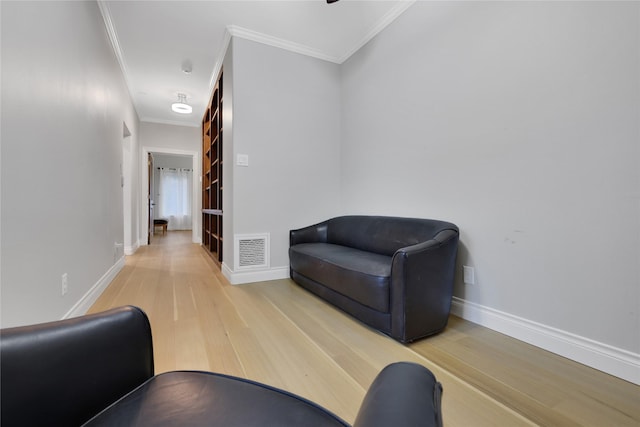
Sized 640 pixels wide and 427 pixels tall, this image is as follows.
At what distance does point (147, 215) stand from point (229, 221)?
3759 millimetres

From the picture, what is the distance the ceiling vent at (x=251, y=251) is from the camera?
111 inches

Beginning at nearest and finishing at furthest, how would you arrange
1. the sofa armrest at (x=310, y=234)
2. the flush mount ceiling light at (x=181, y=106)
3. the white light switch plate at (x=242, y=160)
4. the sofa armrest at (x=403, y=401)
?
the sofa armrest at (x=403, y=401) → the white light switch plate at (x=242, y=160) → the sofa armrest at (x=310, y=234) → the flush mount ceiling light at (x=181, y=106)

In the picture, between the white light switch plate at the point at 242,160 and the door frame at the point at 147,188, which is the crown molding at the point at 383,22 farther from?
the door frame at the point at 147,188

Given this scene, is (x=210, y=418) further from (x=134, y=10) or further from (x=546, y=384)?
(x=134, y=10)

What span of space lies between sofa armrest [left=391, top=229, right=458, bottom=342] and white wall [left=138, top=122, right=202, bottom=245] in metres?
5.15

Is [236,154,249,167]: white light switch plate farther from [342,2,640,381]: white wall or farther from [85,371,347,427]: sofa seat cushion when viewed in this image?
[85,371,347,427]: sofa seat cushion

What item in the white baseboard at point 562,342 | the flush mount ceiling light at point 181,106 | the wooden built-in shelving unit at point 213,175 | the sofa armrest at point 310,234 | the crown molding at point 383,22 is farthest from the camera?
the flush mount ceiling light at point 181,106

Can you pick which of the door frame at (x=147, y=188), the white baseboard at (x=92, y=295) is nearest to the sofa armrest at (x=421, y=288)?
the white baseboard at (x=92, y=295)

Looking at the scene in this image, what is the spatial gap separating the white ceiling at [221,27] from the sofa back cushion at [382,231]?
191 cm

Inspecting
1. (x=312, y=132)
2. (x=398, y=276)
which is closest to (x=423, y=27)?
(x=312, y=132)

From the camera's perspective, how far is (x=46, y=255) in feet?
4.68

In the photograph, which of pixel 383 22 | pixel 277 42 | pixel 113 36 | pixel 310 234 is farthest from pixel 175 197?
pixel 383 22

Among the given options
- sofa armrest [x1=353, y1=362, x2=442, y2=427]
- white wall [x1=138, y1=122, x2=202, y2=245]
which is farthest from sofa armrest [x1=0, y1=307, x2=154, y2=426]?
white wall [x1=138, y1=122, x2=202, y2=245]

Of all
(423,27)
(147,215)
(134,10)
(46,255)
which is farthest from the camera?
(147,215)
